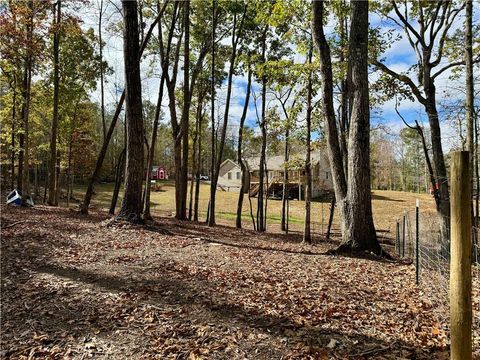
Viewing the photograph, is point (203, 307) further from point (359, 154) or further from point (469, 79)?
point (469, 79)

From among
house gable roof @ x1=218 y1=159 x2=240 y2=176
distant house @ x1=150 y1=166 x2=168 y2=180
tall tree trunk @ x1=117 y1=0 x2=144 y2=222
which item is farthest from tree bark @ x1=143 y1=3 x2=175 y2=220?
distant house @ x1=150 y1=166 x2=168 y2=180

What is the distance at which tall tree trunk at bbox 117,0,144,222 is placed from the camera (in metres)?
8.40

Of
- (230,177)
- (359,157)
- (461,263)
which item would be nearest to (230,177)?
(230,177)

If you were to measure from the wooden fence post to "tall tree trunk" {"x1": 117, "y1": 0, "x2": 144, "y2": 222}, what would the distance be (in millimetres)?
7573

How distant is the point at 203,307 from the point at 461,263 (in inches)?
101

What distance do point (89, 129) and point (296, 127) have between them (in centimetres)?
1638

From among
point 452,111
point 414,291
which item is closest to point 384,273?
point 414,291

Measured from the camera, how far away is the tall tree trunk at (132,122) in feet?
27.6

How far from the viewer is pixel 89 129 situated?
22.2 m

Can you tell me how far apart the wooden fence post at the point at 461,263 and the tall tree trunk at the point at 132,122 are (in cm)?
757

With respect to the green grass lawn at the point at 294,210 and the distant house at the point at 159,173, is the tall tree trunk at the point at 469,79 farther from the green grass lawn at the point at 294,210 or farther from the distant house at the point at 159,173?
the distant house at the point at 159,173

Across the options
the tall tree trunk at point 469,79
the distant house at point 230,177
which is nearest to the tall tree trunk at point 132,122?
the tall tree trunk at point 469,79

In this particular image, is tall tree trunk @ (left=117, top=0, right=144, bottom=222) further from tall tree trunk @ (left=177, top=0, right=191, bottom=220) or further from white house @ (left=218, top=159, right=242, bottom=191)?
white house @ (left=218, top=159, right=242, bottom=191)

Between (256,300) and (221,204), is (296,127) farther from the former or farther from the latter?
(221,204)
